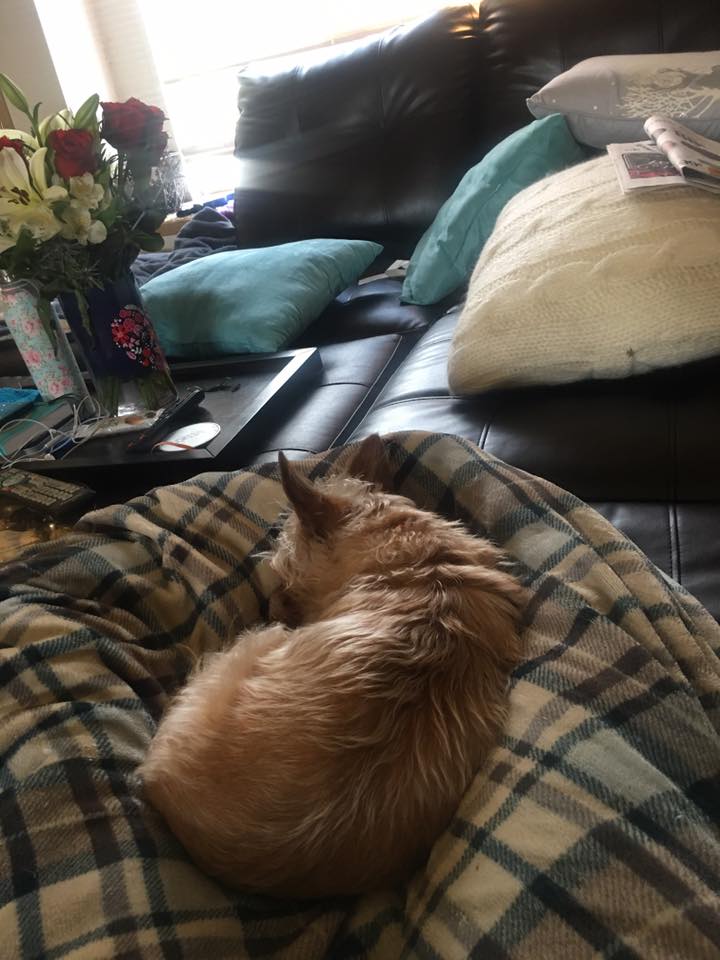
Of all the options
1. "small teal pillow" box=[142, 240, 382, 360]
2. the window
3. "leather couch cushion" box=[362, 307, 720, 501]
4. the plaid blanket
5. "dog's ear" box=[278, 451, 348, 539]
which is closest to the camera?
the plaid blanket

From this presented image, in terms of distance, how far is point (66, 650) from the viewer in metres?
0.88

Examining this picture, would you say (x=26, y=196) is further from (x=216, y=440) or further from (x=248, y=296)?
(x=248, y=296)

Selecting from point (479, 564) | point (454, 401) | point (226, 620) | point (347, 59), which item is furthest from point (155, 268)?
point (479, 564)

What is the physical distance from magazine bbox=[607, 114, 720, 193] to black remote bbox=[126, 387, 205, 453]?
3.35 ft

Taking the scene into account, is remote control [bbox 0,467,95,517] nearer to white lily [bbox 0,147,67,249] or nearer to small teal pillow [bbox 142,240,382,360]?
white lily [bbox 0,147,67,249]

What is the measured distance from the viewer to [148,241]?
1.66 m

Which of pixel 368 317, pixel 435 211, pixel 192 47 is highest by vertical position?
pixel 192 47

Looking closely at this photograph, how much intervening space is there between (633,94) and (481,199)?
44 cm

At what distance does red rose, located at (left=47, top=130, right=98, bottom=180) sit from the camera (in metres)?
1.43

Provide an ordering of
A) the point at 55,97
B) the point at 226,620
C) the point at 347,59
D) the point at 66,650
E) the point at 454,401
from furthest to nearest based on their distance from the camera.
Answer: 1. the point at 55,97
2. the point at 347,59
3. the point at 454,401
4. the point at 226,620
5. the point at 66,650

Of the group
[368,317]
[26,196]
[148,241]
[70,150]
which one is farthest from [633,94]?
[26,196]

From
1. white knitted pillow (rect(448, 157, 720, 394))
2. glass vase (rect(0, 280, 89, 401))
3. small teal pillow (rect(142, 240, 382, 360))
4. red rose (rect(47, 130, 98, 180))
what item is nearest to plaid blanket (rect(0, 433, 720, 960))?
white knitted pillow (rect(448, 157, 720, 394))

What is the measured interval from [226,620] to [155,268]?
2.08 m

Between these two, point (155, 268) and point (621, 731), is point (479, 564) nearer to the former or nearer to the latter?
point (621, 731)
